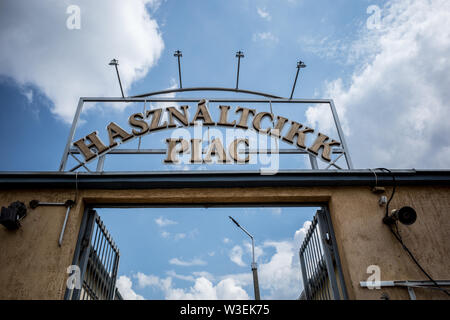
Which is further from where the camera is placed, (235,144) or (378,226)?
(235,144)

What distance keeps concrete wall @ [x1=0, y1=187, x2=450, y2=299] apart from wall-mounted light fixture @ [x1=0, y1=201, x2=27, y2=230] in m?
0.11

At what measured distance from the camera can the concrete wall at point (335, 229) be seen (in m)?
5.14

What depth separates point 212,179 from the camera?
6.07 meters

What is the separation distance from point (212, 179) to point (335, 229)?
7.92 ft

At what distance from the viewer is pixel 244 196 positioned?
20.0 feet

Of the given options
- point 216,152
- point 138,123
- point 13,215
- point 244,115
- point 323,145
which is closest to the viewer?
point 13,215

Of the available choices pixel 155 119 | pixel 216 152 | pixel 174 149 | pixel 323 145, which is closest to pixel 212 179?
pixel 216 152

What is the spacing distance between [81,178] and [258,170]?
130 inches

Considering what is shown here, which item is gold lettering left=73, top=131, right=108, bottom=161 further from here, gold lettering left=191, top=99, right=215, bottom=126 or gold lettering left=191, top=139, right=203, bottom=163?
gold lettering left=191, top=99, right=215, bottom=126

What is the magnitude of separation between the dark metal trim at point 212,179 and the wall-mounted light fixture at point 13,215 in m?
0.47

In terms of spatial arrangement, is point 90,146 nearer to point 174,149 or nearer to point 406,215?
point 174,149

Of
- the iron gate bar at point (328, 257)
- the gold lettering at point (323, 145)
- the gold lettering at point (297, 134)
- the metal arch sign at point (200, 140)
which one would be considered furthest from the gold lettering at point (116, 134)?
the iron gate bar at point (328, 257)
